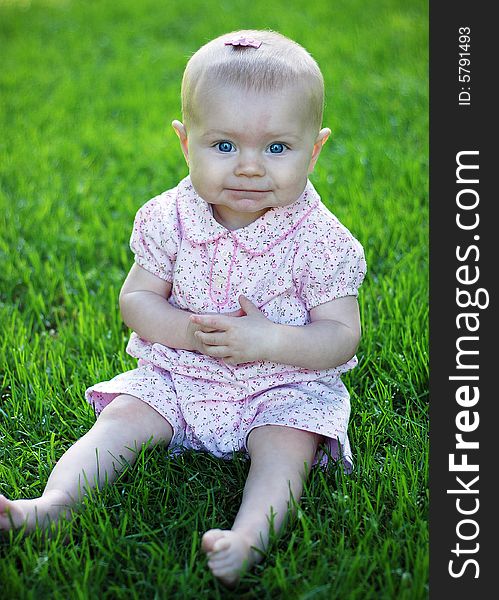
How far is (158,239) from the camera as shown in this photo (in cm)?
252

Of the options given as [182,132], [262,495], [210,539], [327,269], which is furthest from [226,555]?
[182,132]

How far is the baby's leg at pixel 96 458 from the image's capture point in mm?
2061

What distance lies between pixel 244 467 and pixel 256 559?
0.42 meters

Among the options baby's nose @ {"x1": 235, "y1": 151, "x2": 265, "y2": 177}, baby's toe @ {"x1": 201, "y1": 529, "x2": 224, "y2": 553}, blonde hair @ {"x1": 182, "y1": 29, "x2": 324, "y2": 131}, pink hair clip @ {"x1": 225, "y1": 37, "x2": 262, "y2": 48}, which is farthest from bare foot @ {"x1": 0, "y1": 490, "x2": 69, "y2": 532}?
pink hair clip @ {"x1": 225, "y1": 37, "x2": 262, "y2": 48}

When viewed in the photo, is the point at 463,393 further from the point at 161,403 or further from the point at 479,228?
the point at 161,403

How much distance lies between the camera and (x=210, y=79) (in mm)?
2266

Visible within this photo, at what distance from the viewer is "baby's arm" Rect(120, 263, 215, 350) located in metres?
2.43

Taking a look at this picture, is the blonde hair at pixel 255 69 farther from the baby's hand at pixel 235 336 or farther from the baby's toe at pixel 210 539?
the baby's toe at pixel 210 539

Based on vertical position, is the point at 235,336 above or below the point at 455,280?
below

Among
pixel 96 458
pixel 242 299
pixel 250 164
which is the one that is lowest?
pixel 96 458

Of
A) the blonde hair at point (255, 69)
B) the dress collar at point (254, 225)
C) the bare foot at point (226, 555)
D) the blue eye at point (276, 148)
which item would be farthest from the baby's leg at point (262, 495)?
the blonde hair at point (255, 69)

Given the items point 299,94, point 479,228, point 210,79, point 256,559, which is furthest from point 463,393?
point 210,79

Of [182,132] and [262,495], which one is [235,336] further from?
[182,132]

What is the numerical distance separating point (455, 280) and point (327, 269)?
34 cm
